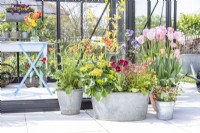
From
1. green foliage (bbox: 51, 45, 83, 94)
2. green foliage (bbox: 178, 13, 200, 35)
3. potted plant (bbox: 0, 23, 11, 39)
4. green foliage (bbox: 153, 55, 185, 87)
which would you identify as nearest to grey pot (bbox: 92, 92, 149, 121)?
green foliage (bbox: 153, 55, 185, 87)

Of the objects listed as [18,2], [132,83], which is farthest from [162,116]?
[18,2]

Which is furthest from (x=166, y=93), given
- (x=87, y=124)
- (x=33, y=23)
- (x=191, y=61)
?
(x=33, y=23)

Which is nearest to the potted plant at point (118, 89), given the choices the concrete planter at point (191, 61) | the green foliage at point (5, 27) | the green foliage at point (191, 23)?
the concrete planter at point (191, 61)

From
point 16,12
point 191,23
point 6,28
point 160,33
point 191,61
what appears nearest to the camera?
point 160,33

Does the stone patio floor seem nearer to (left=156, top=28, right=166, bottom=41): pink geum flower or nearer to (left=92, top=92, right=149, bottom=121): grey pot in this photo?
(left=92, top=92, right=149, bottom=121): grey pot

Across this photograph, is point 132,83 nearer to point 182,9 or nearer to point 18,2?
point 18,2

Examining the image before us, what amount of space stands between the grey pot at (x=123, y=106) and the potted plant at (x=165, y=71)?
19 cm

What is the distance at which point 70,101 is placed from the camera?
4.02 m

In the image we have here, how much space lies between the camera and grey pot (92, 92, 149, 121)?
12.0 feet

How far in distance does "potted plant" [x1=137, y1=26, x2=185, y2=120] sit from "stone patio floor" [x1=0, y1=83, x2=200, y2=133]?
166 millimetres

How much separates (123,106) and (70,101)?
679 millimetres

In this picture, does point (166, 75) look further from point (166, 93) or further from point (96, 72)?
point (96, 72)

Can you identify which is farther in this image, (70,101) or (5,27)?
(5,27)

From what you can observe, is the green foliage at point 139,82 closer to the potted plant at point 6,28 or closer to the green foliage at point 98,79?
the green foliage at point 98,79
